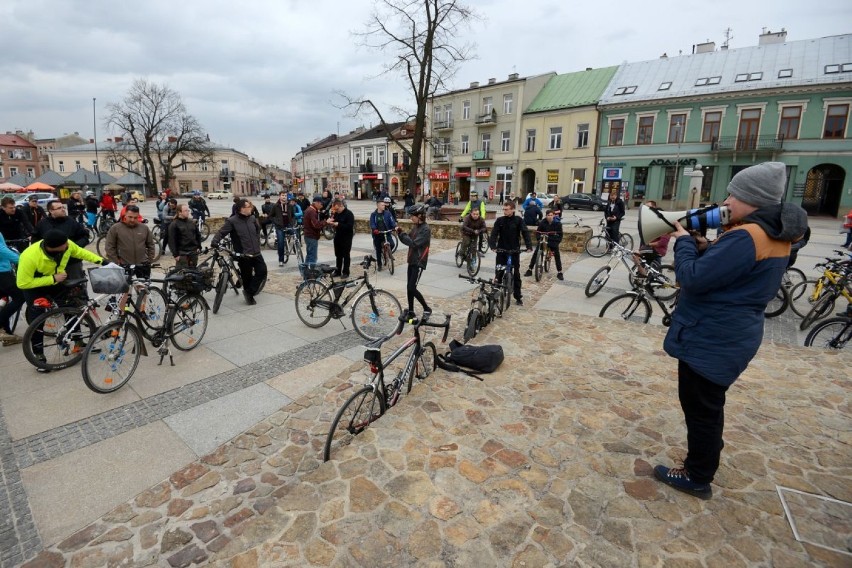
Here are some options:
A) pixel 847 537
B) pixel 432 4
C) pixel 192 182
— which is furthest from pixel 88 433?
pixel 192 182

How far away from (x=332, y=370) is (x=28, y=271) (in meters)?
3.63

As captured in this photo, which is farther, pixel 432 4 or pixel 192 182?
pixel 192 182

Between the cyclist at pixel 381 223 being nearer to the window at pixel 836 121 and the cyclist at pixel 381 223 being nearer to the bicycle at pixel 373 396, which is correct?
the bicycle at pixel 373 396

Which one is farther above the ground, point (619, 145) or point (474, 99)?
point (474, 99)

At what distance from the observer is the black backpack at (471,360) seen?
4.84 metres

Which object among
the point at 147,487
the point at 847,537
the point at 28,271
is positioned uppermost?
the point at 28,271

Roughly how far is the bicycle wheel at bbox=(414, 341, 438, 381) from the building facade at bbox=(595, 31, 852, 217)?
91.9 ft

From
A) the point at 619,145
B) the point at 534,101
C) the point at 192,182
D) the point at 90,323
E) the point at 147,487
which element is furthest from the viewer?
the point at 192,182

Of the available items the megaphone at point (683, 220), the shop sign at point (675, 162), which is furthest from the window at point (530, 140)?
the megaphone at point (683, 220)

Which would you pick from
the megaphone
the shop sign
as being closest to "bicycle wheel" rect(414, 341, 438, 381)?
the megaphone

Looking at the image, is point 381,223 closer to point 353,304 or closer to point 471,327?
point 353,304

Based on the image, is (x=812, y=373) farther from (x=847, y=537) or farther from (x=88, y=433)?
(x=88, y=433)

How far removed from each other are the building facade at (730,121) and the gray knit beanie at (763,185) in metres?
28.8

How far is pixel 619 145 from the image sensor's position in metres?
33.3
